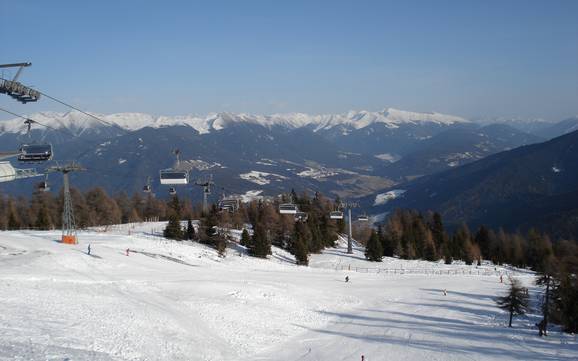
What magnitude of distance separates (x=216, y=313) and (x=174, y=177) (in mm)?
15658

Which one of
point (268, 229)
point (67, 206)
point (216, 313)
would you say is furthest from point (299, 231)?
point (216, 313)

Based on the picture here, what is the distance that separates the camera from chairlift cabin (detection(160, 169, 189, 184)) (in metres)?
47.7

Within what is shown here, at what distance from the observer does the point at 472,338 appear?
36750mm

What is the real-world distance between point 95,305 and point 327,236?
234 ft

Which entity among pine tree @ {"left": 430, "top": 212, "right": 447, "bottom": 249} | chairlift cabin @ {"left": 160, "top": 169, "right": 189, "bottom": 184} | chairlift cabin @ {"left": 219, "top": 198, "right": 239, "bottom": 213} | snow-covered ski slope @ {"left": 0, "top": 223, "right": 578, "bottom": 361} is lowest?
snow-covered ski slope @ {"left": 0, "top": 223, "right": 578, "bottom": 361}

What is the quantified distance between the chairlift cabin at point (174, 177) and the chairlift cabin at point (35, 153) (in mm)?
14505

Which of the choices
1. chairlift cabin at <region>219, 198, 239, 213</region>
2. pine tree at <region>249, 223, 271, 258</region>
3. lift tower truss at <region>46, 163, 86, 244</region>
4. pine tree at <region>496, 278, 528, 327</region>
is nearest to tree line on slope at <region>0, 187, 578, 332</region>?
pine tree at <region>249, 223, 271, 258</region>

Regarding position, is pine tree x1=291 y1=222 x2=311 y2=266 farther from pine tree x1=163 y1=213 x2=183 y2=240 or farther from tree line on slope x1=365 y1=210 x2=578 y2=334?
pine tree x1=163 y1=213 x2=183 y2=240

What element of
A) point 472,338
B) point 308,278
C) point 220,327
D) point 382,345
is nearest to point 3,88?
point 220,327

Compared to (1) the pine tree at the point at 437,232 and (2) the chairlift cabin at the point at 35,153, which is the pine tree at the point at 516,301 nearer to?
(2) the chairlift cabin at the point at 35,153

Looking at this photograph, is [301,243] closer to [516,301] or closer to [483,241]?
[516,301]

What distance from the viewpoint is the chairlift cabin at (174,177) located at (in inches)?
1879

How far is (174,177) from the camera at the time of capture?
4794cm

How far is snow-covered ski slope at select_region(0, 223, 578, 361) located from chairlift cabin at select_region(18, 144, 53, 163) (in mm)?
8243
